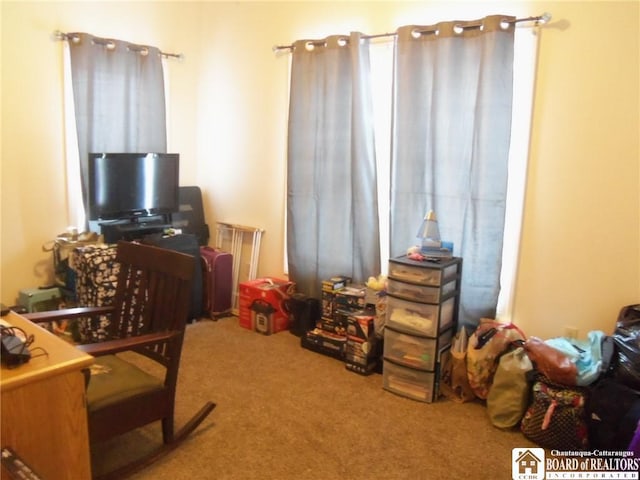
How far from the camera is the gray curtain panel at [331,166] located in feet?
Result: 10.9

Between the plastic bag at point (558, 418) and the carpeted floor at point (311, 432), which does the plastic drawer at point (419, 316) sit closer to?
the carpeted floor at point (311, 432)

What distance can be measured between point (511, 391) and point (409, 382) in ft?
1.88

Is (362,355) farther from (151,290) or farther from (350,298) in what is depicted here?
(151,290)

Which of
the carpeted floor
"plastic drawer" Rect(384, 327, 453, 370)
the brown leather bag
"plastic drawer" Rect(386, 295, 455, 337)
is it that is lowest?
the carpeted floor

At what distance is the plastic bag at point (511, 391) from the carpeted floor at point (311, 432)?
0.23ft

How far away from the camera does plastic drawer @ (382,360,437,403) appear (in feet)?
9.04

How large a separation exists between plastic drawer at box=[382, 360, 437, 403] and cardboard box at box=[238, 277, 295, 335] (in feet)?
3.60

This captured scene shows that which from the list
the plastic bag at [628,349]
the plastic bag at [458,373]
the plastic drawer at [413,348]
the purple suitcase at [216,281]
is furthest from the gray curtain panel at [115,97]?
the plastic bag at [628,349]

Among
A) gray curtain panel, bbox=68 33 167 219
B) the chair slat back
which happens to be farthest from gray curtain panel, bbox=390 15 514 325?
gray curtain panel, bbox=68 33 167 219

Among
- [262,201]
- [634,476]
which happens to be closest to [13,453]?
[634,476]

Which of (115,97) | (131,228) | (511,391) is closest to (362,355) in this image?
(511,391)

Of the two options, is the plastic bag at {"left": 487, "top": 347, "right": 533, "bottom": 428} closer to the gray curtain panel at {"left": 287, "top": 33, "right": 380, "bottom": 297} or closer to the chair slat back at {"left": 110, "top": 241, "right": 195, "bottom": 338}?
the gray curtain panel at {"left": 287, "top": 33, "right": 380, "bottom": 297}

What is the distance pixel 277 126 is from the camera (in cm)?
398

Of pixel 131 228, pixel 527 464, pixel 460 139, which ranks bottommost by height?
pixel 527 464
